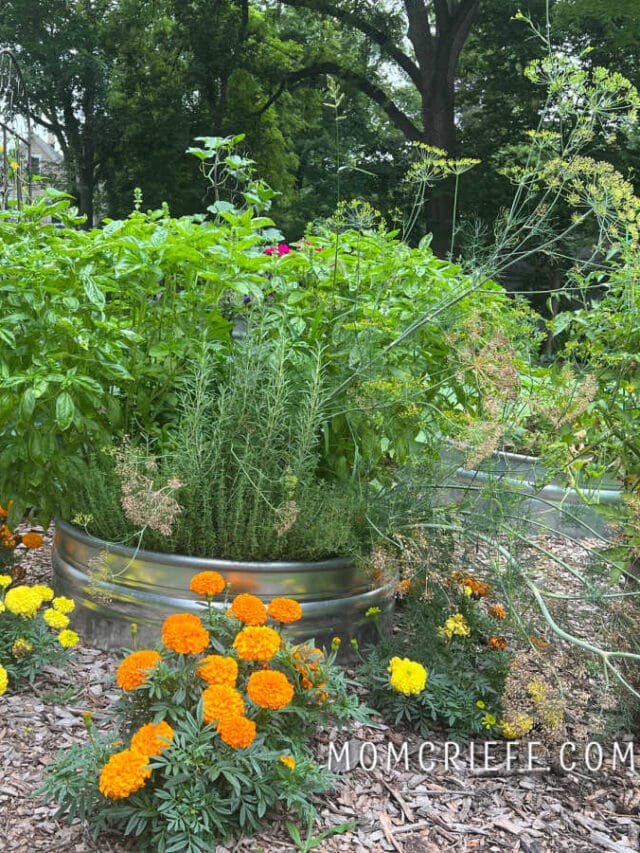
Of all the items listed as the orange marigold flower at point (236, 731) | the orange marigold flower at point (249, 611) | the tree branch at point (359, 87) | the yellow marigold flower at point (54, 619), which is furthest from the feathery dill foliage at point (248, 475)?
the tree branch at point (359, 87)

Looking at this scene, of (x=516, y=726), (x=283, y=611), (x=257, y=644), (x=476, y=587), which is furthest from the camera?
(x=476, y=587)

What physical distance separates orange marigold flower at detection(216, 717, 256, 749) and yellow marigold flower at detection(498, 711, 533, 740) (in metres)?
0.68

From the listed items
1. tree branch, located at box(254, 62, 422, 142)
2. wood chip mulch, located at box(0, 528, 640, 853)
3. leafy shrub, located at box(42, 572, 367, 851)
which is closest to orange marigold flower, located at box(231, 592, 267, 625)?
leafy shrub, located at box(42, 572, 367, 851)

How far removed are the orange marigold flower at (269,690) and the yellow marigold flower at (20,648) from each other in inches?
30.5

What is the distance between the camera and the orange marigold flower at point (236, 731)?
1453 mm

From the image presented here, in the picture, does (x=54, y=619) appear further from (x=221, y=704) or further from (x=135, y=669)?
(x=221, y=704)

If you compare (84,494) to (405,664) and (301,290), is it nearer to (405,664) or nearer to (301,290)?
(301,290)

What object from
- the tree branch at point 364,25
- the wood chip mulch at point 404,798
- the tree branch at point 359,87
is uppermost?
the tree branch at point 364,25

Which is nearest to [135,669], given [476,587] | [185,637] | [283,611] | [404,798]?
[185,637]

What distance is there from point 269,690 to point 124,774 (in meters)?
0.30

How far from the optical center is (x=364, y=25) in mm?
13938

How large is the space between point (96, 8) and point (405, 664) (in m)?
17.4

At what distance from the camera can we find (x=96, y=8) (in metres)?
16.0

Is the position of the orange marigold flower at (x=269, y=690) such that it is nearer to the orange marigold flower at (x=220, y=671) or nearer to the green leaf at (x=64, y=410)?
the orange marigold flower at (x=220, y=671)
